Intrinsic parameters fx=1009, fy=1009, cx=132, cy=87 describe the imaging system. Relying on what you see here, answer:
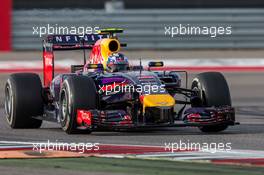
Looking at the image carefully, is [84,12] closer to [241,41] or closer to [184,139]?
[241,41]

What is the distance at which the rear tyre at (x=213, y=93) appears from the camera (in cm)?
1366

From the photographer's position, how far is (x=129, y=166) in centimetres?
989

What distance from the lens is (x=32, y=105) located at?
46.5 ft

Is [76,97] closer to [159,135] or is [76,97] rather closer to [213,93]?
[159,135]

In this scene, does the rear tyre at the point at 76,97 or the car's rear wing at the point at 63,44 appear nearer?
the rear tyre at the point at 76,97

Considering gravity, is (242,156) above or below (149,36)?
below

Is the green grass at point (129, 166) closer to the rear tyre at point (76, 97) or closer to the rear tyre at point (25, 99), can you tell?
the rear tyre at point (76, 97)

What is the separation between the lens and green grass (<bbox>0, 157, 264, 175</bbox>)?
31.1 feet

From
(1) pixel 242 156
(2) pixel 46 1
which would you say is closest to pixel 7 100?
(1) pixel 242 156

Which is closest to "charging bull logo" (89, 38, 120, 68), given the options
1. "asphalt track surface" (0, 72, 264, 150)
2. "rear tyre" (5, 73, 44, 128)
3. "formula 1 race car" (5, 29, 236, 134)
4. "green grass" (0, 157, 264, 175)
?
"formula 1 race car" (5, 29, 236, 134)

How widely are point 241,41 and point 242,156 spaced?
62.9 ft

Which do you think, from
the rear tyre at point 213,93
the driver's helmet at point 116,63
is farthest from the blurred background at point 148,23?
the rear tyre at point 213,93

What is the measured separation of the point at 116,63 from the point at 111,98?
0.87m

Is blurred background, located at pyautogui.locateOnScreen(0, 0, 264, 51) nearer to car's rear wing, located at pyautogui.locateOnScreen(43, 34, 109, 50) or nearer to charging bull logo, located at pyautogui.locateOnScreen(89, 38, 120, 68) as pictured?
car's rear wing, located at pyautogui.locateOnScreen(43, 34, 109, 50)
